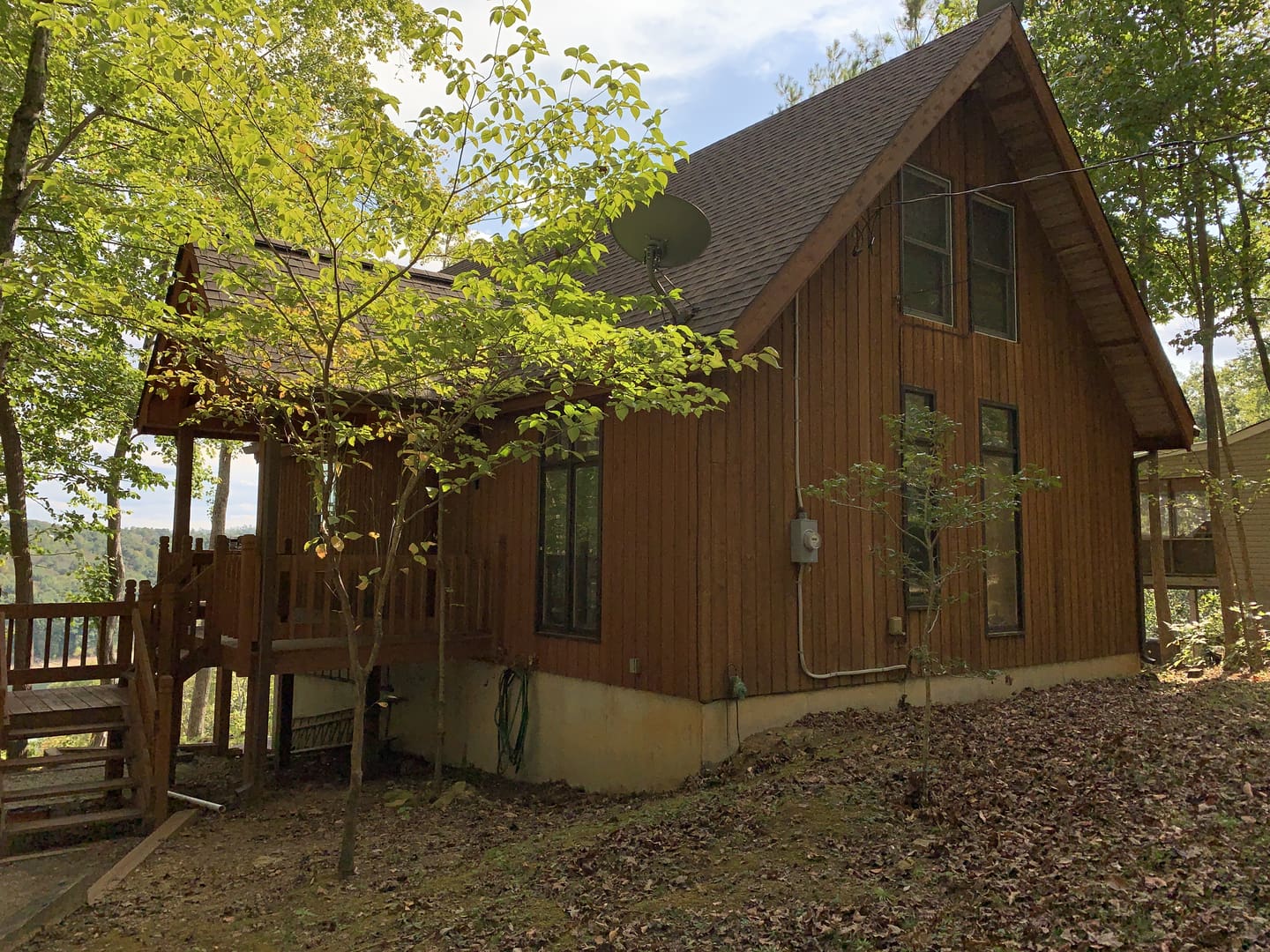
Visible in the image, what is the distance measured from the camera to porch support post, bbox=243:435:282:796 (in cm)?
757

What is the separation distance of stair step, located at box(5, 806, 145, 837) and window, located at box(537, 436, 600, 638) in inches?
144

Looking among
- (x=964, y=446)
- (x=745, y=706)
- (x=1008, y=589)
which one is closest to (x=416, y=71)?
(x=745, y=706)

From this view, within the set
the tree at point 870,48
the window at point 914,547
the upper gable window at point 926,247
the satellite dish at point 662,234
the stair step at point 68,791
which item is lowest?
the stair step at point 68,791

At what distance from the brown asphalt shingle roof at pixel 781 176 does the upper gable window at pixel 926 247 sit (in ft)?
2.87

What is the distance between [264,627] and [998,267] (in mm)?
8355

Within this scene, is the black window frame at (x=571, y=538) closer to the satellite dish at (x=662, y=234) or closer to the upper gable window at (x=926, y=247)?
the satellite dish at (x=662, y=234)

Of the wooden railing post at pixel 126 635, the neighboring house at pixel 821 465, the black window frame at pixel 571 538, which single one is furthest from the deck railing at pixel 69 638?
the black window frame at pixel 571 538

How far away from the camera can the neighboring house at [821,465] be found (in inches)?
283

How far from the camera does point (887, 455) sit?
8430mm

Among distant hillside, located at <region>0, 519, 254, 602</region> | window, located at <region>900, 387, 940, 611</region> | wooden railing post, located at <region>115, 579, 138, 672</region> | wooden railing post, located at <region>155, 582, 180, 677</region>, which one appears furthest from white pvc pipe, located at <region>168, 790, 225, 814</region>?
distant hillside, located at <region>0, 519, 254, 602</region>

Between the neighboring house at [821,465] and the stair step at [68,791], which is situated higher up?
the neighboring house at [821,465]

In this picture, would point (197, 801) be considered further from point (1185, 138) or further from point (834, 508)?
point (1185, 138)

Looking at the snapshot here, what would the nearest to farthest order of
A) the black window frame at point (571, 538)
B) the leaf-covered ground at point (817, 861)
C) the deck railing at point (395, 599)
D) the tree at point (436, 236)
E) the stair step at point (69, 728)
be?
the leaf-covered ground at point (817, 861) → the tree at point (436, 236) → the stair step at point (69, 728) → the deck railing at point (395, 599) → the black window frame at point (571, 538)

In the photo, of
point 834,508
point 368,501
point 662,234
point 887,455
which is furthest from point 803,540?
point 368,501
